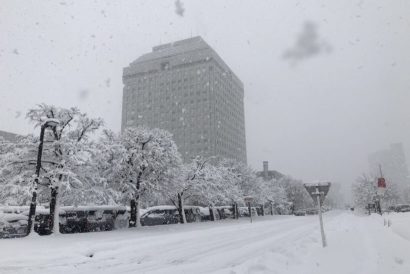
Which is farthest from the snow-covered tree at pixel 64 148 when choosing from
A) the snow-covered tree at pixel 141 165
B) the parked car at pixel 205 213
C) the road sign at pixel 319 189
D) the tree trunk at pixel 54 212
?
the parked car at pixel 205 213

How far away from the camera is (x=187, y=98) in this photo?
169000 millimetres

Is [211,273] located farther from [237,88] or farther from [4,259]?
[237,88]

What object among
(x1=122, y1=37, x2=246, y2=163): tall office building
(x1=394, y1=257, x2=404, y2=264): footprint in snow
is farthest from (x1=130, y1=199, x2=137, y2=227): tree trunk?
(x1=122, y1=37, x2=246, y2=163): tall office building

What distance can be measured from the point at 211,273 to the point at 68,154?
19093 mm

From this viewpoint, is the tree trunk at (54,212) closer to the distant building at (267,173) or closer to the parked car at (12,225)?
the parked car at (12,225)

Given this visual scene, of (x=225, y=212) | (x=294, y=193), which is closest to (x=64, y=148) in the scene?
(x=225, y=212)

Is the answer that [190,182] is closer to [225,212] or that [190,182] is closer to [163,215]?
[163,215]

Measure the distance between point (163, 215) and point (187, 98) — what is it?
13269cm

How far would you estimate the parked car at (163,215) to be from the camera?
35875 mm

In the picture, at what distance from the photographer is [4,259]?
470 inches

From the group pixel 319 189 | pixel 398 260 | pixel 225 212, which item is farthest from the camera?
pixel 225 212

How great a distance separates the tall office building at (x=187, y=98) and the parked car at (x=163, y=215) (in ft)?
360

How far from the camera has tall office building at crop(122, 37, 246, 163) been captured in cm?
16138

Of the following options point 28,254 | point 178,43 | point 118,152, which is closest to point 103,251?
point 28,254
